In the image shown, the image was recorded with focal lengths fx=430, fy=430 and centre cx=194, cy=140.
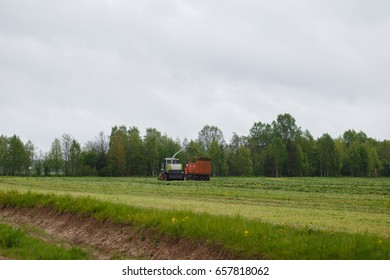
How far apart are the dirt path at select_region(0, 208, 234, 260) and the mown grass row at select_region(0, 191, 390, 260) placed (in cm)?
29

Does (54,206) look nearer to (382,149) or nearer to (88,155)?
(88,155)

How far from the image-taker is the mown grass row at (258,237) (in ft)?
36.8

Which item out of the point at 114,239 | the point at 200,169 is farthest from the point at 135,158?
the point at 114,239

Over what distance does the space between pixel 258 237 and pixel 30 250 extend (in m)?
7.75

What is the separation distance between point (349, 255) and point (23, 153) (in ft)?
403

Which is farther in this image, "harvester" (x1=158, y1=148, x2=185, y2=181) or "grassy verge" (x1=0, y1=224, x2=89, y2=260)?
"harvester" (x1=158, y1=148, x2=185, y2=181)

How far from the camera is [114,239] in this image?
16.6 metres

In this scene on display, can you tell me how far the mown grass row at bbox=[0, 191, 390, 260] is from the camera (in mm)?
11227

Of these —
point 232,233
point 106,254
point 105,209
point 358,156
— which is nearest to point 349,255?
point 232,233

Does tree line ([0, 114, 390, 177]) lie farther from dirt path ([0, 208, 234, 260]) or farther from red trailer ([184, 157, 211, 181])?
dirt path ([0, 208, 234, 260])

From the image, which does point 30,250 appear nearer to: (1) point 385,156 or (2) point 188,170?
(2) point 188,170

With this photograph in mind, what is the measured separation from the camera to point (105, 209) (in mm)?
19719

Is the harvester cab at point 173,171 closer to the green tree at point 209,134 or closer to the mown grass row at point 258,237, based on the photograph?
the mown grass row at point 258,237

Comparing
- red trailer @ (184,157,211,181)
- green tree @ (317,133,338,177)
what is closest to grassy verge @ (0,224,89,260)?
red trailer @ (184,157,211,181)
